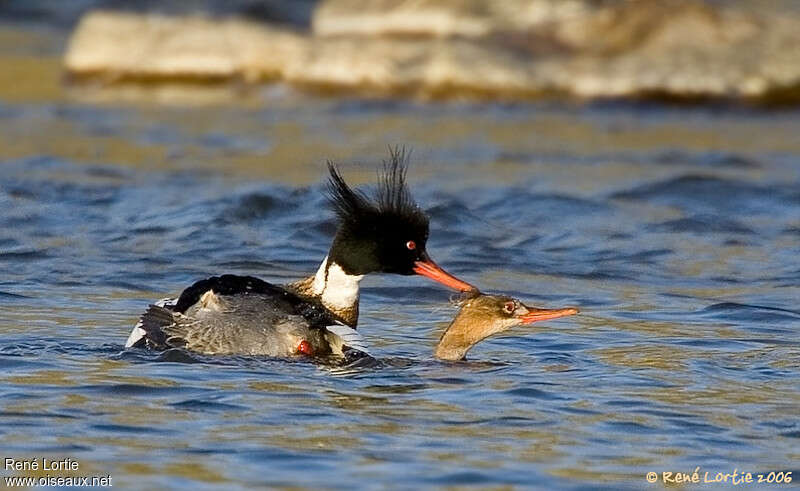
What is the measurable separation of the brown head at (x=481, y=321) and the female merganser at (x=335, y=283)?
0.94 feet

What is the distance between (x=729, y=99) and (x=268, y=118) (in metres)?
5.72

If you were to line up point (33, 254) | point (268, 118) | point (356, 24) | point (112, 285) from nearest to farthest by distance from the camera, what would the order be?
point (112, 285)
point (33, 254)
point (268, 118)
point (356, 24)

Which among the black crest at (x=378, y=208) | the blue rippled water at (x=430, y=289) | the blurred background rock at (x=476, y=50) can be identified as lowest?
the blue rippled water at (x=430, y=289)

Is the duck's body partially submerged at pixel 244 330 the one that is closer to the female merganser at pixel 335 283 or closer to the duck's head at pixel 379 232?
the female merganser at pixel 335 283

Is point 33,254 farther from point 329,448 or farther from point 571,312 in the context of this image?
point 329,448

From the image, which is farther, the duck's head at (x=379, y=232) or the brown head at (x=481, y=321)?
the duck's head at (x=379, y=232)

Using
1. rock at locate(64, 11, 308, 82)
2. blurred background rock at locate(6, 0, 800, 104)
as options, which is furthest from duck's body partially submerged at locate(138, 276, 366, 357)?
rock at locate(64, 11, 308, 82)

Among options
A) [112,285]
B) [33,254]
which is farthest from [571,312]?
[33,254]

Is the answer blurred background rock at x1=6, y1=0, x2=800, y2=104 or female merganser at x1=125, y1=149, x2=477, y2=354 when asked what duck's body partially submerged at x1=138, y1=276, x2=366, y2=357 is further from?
blurred background rock at x1=6, y1=0, x2=800, y2=104

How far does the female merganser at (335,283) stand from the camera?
852cm

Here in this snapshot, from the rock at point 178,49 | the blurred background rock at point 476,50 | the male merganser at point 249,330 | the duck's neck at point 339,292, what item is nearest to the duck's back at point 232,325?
the male merganser at point 249,330

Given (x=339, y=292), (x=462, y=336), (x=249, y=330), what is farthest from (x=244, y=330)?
(x=462, y=336)

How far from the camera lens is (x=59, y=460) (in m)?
6.61

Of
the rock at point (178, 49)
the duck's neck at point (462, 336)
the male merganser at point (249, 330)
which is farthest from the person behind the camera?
the rock at point (178, 49)
